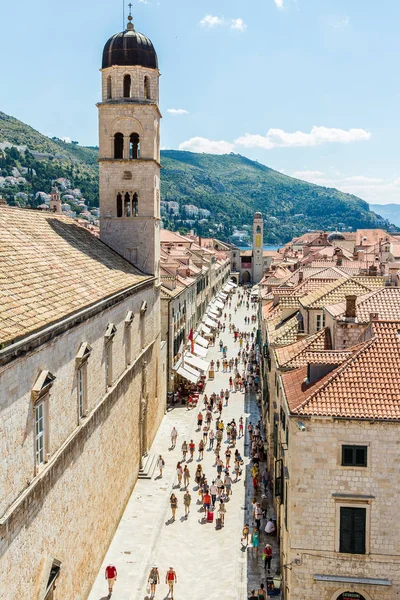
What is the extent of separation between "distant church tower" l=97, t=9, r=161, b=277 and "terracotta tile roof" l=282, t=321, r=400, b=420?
17.4 metres

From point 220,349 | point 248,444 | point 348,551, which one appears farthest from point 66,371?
point 220,349

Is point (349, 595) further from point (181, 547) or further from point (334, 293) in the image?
point (334, 293)

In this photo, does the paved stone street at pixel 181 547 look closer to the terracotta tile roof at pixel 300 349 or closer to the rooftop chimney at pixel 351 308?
the terracotta tile roof at pixel 300 349

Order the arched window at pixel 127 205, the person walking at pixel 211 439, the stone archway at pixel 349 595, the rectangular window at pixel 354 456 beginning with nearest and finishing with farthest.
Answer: the rectangular window at pixel 354 456 < the stone archway at pixel 349 595 < the arched window at pixel 127 205 < the person walking at pixel 211 439

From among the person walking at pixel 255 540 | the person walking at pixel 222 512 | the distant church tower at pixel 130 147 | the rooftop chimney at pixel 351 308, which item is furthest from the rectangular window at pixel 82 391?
the distant church tower at pixel 130 147

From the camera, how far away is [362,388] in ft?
58.2

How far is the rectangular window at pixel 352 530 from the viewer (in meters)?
17.2

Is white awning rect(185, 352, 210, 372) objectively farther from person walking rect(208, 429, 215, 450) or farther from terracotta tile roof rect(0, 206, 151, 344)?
terracotta tile roof rect(0, 206, 151, 344)

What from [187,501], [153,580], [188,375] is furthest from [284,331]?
[153,580]

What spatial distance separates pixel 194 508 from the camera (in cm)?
2722

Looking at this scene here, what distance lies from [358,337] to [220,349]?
40.2 m

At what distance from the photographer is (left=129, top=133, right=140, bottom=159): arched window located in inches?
1332

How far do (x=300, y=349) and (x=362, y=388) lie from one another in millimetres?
8797

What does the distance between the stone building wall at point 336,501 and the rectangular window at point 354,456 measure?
0.13 metres
